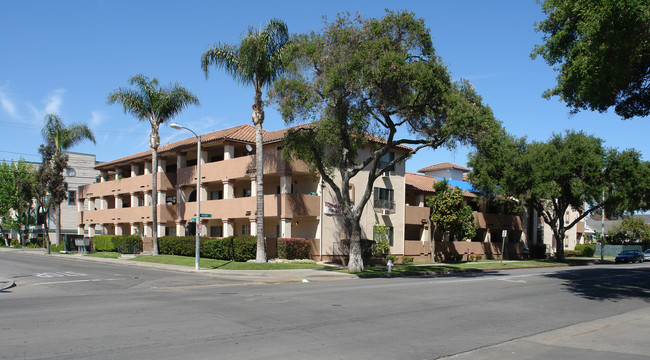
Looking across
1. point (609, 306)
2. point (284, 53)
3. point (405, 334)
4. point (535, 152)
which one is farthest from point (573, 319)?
point (535, 152)

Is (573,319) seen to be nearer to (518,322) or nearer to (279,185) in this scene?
(518,322)

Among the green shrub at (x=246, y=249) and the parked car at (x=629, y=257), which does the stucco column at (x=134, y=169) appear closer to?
the green shrub at (x=246, y=249)

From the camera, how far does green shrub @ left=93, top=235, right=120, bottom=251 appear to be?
45.4m

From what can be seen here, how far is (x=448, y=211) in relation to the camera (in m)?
41.5

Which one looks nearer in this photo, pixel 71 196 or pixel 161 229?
pixel 161 229

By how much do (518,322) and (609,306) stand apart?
17.6 feet

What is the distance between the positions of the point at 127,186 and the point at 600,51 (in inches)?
1657

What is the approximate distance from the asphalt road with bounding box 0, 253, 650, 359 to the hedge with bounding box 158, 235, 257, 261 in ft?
40.6

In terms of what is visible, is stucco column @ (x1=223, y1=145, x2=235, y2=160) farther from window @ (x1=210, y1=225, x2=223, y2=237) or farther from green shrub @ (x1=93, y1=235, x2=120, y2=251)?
green shrub @ (x1=93, y1=235, x2=120, y2=251)

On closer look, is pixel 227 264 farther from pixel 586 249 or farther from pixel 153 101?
pixel 586 249

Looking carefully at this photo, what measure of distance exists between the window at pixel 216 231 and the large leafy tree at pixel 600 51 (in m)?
26.9

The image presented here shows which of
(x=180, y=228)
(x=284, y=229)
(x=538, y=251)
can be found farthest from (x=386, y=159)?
(x=538, y=251)

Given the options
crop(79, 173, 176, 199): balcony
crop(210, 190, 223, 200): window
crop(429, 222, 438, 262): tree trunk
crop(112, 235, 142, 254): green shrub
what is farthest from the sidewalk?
crop(429, 222, 438, 262): tree trunk

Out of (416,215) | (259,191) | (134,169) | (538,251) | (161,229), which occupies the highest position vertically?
(134,169)
